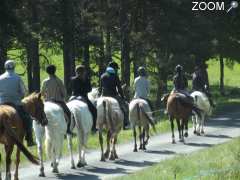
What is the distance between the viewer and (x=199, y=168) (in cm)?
1608

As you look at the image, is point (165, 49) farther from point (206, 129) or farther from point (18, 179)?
point (18, 179)

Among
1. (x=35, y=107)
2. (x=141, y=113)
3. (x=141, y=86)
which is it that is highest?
(x=141, y=86)

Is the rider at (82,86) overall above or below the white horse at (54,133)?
above

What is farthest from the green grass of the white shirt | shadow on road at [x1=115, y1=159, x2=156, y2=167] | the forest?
the forest

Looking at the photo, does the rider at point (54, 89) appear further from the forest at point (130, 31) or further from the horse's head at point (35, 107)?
the forest at point (130, 31)

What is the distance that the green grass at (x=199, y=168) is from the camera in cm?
1391

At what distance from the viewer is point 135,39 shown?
148 feet

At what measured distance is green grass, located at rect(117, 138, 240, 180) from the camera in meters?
13.9

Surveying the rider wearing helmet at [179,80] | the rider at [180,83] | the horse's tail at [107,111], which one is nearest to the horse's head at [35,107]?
the horse's tail at [107,111]

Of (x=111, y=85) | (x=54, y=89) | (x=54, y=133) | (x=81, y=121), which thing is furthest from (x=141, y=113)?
(x=54, y=133)

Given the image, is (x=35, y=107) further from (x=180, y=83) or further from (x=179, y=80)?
(x=180, y=83)

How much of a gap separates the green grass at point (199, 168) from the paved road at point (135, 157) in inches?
60.4

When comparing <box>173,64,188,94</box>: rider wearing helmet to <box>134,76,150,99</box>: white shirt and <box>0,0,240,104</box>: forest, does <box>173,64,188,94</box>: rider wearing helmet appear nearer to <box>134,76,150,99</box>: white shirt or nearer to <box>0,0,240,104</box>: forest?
<box>134,76,150,99</box>: white shirt

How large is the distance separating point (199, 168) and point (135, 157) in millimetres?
5788
